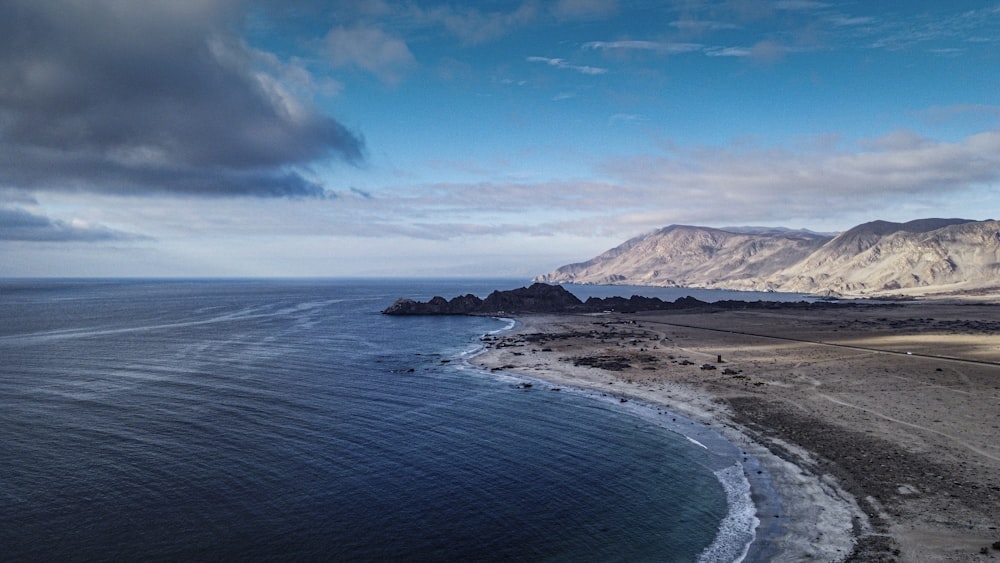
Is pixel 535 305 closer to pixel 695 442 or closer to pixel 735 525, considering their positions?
pixel 695 442

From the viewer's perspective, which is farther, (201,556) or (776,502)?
(776,502)

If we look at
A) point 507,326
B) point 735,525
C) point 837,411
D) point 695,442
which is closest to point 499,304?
point 507,326

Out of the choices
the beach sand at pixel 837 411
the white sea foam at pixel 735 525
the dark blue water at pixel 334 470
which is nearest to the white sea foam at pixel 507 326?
the beach sand at pixel 837 411

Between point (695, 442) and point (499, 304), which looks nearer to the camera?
point (695, 442)

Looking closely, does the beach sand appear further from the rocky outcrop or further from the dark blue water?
the rocky outcrop

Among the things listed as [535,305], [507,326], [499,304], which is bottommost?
[507,326]

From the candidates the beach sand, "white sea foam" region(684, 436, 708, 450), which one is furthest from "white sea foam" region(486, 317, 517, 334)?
"white sea foam" region(684, 436, 708, 450)

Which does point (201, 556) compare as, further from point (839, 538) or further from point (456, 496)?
point (839, 538)

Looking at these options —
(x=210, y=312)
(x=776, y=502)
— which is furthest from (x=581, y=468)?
(x=210, y=312)
